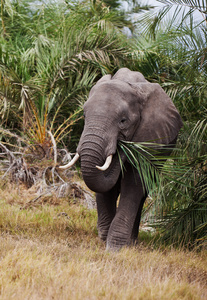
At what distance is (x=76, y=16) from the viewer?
37.9 ft

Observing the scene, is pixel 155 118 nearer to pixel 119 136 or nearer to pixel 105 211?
pixel 119 136

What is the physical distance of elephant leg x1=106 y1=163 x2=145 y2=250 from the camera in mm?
5066

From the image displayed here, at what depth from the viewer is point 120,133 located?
4.97 metres

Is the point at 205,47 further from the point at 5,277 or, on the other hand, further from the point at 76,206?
the point at 5,277

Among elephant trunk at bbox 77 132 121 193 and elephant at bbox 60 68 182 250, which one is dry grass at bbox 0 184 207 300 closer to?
elephant at bbox 60 68 182 250

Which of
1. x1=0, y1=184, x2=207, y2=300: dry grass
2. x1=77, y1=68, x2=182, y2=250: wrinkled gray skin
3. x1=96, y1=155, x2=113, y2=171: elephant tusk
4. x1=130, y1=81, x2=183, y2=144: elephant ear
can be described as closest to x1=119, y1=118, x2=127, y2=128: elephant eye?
x1=77, y1=68, x2=182, y2=250: wrinkled gray skin

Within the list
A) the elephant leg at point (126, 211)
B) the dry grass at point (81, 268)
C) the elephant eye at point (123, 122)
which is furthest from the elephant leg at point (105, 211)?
the elephant eye at point (123, 122)

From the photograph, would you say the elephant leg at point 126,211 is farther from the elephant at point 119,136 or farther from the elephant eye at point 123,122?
the elephant eye at point 123,122

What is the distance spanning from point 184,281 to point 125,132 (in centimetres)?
177

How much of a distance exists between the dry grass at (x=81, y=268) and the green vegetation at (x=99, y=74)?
25.6 inches

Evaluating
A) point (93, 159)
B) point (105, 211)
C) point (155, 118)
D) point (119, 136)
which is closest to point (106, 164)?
point (93, 159)

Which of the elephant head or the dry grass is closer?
the dry grass

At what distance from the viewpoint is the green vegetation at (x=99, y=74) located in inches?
222

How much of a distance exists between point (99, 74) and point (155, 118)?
611cm
